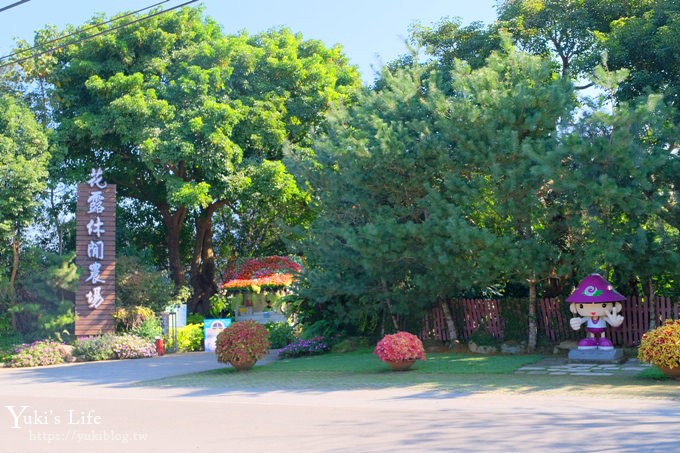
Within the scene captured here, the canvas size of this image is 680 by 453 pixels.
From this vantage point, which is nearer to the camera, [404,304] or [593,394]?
[593,394]

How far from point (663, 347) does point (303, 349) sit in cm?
1030

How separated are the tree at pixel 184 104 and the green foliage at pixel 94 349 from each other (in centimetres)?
573

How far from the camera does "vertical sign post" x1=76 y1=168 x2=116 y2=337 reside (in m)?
21.7

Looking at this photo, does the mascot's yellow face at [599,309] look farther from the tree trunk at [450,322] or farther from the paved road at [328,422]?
the paved road at [328,422]

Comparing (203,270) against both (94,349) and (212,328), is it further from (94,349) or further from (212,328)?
(94,349)

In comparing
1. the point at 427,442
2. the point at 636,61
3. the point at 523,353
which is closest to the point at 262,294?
the point at 523,353

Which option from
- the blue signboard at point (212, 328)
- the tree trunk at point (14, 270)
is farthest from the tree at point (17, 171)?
the blue signboard at point (212, 328)

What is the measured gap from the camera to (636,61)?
726 inches

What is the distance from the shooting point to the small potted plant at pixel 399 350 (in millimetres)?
14805

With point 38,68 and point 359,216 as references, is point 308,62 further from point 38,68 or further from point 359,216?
point 359,216

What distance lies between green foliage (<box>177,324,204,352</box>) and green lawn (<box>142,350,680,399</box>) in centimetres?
667

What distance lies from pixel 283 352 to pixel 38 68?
13720 mm

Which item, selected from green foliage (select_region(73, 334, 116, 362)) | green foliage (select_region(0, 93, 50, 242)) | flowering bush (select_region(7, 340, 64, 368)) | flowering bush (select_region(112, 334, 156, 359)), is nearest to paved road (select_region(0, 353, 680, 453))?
flowering bush (select_region(7, 340, 64, 368))

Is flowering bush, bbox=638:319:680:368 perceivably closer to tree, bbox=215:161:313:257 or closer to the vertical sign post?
tree, bbox=215:161:313:257
